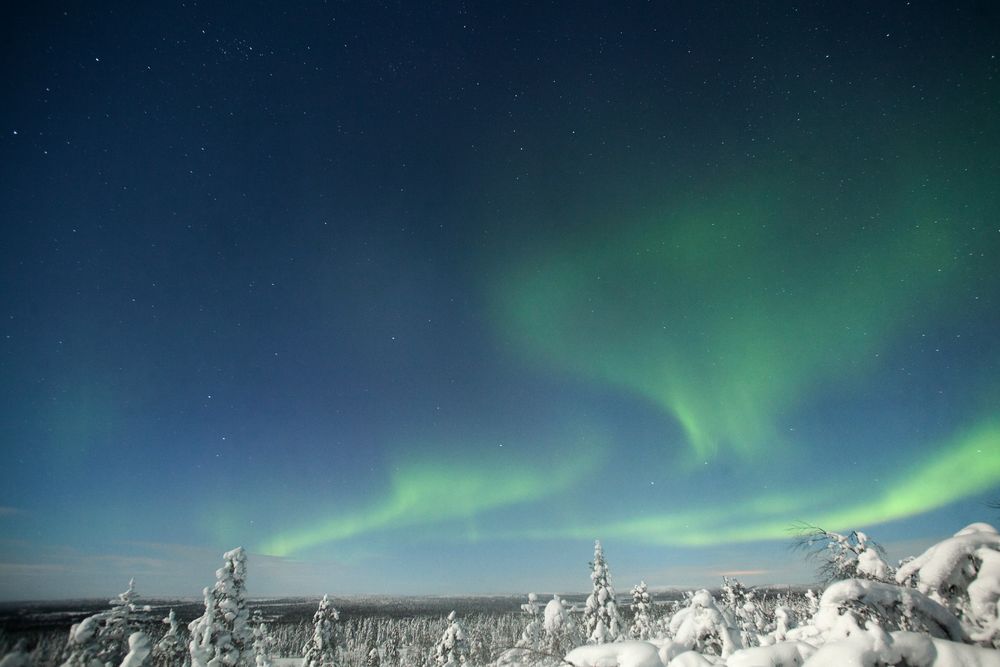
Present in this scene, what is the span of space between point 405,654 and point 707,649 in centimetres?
15236

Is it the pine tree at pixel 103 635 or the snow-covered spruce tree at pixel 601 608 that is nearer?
the pine tree at pixel 103 635

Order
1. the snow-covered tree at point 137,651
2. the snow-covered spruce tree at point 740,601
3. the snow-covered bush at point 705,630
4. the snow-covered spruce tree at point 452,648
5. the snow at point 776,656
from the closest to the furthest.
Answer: the snow at point 776,656, the snow-covered bush at point 705,630, the snow-covered tree at point 137,651, the snow-covered spruce tree at point 452,648, the snow-covered spruce tree at point 740,601

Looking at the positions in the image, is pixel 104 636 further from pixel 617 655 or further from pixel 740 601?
pixel 740 601

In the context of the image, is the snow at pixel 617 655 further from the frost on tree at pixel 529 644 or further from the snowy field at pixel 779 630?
the frost on tree at pixel 529 644

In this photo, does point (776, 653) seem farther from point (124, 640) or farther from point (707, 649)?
point (124, 640)

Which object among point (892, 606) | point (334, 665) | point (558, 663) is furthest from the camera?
point (334, 665)

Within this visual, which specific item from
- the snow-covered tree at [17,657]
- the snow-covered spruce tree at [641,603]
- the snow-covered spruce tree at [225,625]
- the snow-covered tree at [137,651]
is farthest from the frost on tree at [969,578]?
the snow-covered spruce tree at [641,603]

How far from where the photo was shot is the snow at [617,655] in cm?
676

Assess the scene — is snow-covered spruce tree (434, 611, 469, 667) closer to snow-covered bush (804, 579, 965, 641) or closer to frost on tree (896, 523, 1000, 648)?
snow-covered bush (804, 579, 965, 641)

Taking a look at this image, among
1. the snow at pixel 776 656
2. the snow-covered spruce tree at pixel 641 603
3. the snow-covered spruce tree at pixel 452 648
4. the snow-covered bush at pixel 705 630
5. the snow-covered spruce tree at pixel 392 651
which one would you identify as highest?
the snow at pixel 776 656

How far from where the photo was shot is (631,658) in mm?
6785

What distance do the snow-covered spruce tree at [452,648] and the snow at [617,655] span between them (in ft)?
104

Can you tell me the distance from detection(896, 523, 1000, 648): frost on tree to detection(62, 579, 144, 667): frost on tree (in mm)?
30301

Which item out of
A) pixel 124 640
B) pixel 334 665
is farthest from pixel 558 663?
→ pixel 334 665
